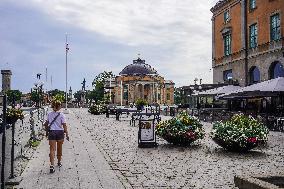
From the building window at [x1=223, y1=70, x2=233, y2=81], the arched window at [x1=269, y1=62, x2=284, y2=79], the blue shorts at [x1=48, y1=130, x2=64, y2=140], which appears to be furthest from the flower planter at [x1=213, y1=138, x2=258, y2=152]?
the building window at [x1=223, y1=70, x2=233, y2=81]

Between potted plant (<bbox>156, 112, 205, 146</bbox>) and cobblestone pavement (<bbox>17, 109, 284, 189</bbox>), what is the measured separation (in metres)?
0.38

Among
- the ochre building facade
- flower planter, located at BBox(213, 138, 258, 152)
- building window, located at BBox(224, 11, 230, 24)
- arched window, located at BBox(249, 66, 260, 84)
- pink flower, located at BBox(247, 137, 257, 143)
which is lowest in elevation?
flower planter, located at BBox(213, 138, 258, 152)

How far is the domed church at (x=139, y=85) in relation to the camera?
405 ft

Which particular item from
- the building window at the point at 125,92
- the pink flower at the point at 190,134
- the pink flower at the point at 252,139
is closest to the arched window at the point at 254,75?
the pink flower at the point at 190,134

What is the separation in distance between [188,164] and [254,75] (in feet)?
92.7

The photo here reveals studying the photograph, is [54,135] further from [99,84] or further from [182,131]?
[99,84]

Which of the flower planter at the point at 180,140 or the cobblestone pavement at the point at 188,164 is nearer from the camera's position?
the cobblestone pavement at the point at 188,164

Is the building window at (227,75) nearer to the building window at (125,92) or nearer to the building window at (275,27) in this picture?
the building window at (275,27)

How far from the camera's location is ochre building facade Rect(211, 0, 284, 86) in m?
34.1

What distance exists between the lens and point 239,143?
13352 millimetres

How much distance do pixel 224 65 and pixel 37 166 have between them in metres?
35.2

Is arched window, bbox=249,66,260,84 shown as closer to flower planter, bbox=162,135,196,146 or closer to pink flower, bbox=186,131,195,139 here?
flower planter, bbox=162,135,196,146

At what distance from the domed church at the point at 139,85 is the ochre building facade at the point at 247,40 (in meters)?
74.8

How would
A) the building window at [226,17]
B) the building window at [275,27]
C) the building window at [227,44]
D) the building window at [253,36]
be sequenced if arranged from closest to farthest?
the building window at [275,27] < the building window at [253,36] < the building window at [227,44] < the building window at [226,17]
